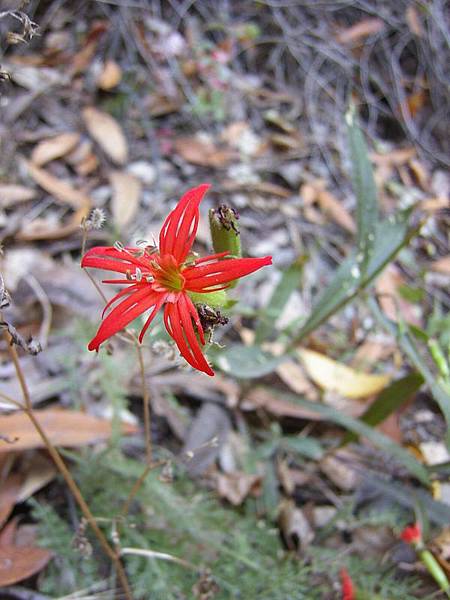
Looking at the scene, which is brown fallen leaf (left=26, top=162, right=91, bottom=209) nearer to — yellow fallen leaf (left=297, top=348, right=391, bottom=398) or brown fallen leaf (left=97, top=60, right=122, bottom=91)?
brown fallen leaf (left=97, top=60, right=122, bottom=91)

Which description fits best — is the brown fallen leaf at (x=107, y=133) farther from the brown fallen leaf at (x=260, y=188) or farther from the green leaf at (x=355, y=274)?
the green leaf at (x=355, y=274)

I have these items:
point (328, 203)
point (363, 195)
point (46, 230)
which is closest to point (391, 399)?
point (363, 195)

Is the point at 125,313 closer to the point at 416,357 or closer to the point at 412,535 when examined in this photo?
the point at 416,357

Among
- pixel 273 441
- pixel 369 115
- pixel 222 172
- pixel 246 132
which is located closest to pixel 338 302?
pixel 273 441

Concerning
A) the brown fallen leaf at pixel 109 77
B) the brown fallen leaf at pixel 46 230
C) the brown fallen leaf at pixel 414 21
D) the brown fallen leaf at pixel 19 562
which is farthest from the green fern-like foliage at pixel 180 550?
the brown fallen leaf at pixel 414 21

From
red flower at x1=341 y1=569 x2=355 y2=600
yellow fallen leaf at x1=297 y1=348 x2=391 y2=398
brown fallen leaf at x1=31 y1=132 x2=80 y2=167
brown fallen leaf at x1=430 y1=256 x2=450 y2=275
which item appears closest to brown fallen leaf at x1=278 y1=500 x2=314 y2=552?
red flower at x1=341 y1=569 x2=355 y2=600
